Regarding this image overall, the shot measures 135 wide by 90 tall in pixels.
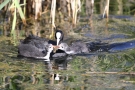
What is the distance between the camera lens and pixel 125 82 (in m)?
6.60

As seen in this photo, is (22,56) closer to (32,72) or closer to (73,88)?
(32,72)

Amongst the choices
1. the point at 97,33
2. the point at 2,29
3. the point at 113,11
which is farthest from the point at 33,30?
the point at 113,11

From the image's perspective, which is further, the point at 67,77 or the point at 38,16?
the point at 38,16

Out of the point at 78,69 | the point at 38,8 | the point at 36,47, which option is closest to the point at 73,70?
the point at 78,69

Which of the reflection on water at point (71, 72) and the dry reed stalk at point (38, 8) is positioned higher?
the dry reed stalk at point (38, 8)

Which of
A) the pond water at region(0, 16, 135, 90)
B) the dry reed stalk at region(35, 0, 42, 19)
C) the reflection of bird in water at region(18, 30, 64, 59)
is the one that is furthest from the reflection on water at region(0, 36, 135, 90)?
the dry reed stalk at region(35, 0, 42, 19)

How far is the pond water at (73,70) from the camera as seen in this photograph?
6535 mm

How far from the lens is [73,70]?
24.1 feet

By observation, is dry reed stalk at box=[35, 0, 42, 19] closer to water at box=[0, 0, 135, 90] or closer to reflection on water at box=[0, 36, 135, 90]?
water at box=[0, 0, 135, 90]

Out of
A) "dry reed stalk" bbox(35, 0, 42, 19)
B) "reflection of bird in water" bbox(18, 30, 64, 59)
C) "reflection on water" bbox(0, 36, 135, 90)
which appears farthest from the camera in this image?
"dry reed stalk" bbox(35, 0, 42, 19)

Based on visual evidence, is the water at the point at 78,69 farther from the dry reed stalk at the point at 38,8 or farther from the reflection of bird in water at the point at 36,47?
the dry reed stalk at the point at 38,8

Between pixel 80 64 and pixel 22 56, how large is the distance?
1.15m

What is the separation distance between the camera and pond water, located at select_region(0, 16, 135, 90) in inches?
257

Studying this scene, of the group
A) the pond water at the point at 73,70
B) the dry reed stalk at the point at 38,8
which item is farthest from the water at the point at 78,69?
the dry reed stalk at the point at 38,8
